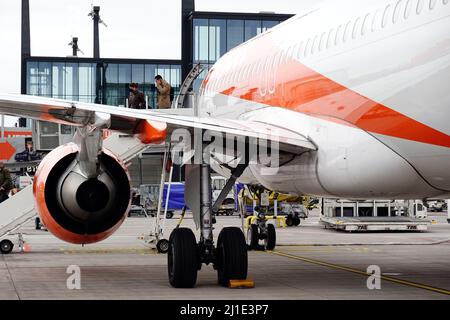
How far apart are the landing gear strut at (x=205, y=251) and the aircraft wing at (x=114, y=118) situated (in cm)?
95

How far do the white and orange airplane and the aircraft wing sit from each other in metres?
0.02

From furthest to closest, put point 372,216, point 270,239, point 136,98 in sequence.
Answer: point 372,216 → point 270,239 → point 136,98

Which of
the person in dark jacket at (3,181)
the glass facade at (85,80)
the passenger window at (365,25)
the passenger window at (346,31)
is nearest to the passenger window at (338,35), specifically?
the passenger window at (346,31)

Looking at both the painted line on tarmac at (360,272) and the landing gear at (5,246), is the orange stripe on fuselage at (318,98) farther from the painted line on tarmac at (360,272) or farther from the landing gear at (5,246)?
the landing gear at (5,246)

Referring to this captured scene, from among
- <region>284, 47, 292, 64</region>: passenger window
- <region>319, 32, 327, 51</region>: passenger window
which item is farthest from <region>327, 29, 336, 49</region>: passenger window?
<region>284, 47, 292, 64</region>: passenger window

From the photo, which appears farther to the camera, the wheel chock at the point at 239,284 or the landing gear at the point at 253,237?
the landing gear at the point at 253,237

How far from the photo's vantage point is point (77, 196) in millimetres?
11258

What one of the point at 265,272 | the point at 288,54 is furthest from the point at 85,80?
the point at 288,54

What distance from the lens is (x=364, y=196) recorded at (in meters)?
11.2

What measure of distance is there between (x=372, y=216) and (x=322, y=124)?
61.6 feet

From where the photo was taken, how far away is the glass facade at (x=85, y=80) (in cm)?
7262

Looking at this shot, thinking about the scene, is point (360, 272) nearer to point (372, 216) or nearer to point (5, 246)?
point (5, 246)

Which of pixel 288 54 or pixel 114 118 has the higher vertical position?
pixel 288 54
